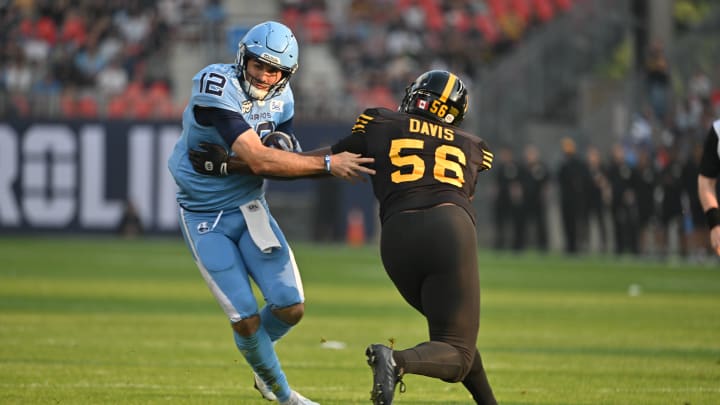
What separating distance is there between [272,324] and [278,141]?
1.10 meters

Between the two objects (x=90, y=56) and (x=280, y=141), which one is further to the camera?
(x=90, y=56)

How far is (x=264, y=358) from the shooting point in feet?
25.4

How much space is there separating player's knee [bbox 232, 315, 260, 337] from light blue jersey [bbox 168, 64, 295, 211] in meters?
0.72

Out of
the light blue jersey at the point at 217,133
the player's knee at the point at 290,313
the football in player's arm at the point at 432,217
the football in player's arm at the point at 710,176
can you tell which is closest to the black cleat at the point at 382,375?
the football in player's arm at the point at 432,217

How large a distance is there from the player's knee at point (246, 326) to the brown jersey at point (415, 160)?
3.46 feet

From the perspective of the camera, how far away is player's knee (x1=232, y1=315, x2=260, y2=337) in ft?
25.2

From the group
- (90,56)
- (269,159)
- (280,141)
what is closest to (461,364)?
(269,159)

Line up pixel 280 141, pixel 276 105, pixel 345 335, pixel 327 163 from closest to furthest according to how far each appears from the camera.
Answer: pixel 327 163 < pixel 280 141 < pixel 276 105 < pixel 345 335

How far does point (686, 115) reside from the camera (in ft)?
91.0

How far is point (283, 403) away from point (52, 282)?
11.9 meters

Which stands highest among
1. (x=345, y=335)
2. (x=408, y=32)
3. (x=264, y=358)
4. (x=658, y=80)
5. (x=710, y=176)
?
(x=408, y=32)

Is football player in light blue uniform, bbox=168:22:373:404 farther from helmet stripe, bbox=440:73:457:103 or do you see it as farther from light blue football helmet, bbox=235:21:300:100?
helmet stripe, bbox=440:73:457:103

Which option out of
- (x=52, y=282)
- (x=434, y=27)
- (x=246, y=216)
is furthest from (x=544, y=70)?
(x=246, y=216)

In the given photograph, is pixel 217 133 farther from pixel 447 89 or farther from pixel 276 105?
pixel 447 89
